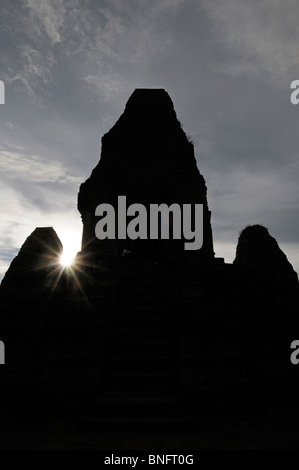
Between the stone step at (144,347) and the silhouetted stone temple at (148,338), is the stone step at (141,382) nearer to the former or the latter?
the silhouetted stone temple at (148,338)

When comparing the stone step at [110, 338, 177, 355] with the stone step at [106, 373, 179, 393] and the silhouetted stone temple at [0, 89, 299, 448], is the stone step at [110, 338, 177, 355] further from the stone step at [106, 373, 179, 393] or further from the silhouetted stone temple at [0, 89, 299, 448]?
the stone step at [106, 373, 179, 393]

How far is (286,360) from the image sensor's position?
6074 mm

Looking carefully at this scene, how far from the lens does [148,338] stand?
235 inches

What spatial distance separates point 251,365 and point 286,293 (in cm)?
321

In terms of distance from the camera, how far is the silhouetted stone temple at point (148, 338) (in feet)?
14.3

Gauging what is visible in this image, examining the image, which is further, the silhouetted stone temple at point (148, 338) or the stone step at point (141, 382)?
the stone step at point (141, 382)

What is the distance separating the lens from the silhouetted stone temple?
4.36 meters

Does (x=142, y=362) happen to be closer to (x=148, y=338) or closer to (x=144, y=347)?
(x=144, y=347)

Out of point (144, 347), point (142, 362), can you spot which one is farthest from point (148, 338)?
point (142, 362)

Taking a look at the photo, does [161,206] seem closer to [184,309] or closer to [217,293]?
[217,293]

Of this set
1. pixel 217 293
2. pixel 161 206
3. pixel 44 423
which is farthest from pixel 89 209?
pixel 44 423

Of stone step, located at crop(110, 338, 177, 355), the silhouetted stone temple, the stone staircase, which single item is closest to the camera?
the stone staircase

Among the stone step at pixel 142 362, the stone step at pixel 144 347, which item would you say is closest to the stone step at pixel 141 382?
the stone step at pixel 142 362

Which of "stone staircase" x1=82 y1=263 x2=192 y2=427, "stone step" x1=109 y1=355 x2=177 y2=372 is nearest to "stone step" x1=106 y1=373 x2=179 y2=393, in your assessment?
"stone staircase" x1=82 y1=263 x2=192 y2=427
